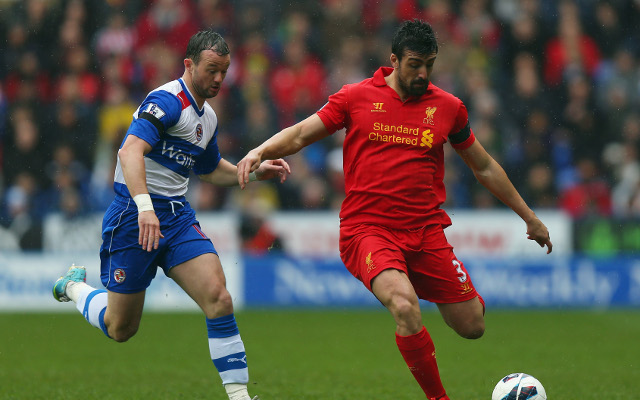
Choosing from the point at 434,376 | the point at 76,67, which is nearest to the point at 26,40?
the point at 76,67

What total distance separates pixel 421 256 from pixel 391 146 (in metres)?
0.78

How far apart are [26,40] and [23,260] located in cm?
467

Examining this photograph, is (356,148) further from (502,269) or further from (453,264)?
(502,269)

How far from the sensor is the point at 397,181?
21.1 ft

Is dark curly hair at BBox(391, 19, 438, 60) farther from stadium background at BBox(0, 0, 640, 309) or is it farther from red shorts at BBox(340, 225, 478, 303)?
stadium background at BBox(0, 0, 640, 309)

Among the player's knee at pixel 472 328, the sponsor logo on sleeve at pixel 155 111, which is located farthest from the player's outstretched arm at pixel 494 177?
the sponsor logo on sleeve at pixel 155 111

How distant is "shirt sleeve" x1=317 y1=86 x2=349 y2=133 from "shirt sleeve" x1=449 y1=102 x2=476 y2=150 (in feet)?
2.51

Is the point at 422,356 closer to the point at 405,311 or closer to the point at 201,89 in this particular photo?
the point at 405,311

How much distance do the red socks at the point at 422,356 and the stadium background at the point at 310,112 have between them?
8.50m

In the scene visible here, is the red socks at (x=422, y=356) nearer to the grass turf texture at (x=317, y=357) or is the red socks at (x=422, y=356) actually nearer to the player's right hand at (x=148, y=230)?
the grass turf texture at (x=317, y=357)

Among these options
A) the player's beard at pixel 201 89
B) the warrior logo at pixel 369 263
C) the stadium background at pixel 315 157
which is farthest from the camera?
the stadium background at pixel 315 157

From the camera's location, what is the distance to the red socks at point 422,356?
19.7 ft

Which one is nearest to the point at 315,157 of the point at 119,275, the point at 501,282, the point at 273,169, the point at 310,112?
the point at 310,112

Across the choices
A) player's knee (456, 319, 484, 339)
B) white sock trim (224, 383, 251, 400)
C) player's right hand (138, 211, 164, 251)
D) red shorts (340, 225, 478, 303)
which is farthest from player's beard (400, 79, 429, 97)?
white sock trim (224, 383, 251, 400)
